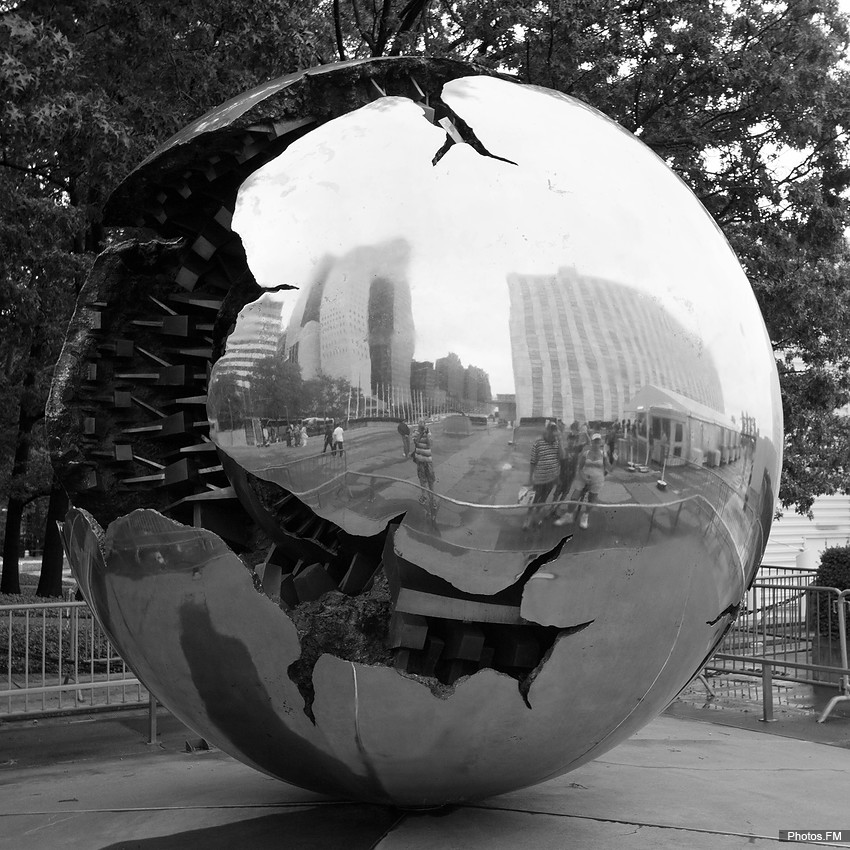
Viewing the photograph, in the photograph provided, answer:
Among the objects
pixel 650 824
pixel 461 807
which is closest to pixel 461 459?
pixel 461 807

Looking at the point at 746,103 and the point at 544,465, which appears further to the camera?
the point at 746,103

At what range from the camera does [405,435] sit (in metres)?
3.25

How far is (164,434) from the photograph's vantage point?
411 centimetres

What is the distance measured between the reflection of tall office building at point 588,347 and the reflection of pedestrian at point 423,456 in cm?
30

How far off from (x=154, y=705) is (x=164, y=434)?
3.83 meters

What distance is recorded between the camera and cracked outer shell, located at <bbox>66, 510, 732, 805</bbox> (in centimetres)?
350

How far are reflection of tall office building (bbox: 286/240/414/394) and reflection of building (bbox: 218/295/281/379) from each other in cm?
6

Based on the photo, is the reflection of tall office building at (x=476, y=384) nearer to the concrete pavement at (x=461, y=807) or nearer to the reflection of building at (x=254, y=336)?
the reflection of building at (x=254, y=336)

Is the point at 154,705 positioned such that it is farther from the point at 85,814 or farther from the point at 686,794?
the point at 686,794

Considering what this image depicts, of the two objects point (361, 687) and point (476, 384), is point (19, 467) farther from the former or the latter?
point (476, 384)

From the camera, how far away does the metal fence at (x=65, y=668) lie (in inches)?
318

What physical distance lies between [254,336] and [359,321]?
37 centimetres

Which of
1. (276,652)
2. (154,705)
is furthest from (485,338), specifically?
(154,705)

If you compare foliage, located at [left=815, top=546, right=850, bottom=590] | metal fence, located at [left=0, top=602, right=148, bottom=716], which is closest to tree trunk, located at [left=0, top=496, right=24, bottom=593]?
metal fence, located at [left=0, top=602, right=148, bottom=716]
